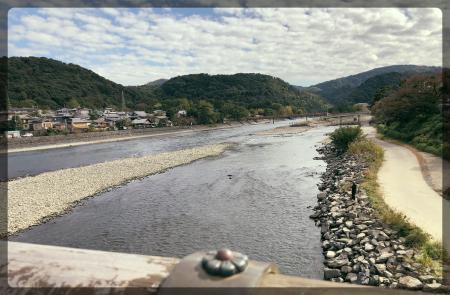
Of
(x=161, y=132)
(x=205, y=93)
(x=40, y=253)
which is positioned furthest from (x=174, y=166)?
(x=205, y=93)

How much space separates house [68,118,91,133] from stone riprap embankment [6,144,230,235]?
3451 centimetres

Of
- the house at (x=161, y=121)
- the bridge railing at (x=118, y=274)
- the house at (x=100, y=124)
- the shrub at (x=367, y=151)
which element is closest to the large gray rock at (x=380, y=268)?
the bridge railing at (x=118, y=274)

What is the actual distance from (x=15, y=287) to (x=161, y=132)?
7561cm

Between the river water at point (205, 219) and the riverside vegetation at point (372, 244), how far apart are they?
2.35ft

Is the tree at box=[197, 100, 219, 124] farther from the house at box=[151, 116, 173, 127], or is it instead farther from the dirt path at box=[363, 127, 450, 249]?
the dirt path at box=[363, 127, 450, 249]

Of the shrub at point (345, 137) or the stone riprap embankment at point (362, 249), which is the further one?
the shrub at point (345, 137)

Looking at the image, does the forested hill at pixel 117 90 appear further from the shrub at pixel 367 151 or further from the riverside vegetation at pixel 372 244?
the riverside vegetation at pixel 372 244

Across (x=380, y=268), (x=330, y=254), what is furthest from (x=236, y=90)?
(x=380, y=268)

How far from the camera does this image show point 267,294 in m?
1.34

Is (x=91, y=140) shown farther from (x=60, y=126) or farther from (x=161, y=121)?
(x=161, y=121)

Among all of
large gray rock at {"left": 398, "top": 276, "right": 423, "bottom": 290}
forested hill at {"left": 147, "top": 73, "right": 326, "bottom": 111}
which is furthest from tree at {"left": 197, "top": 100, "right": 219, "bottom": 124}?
large gray rock at {"left": 398, "top": 276, "right": 423, "bottom": 290}

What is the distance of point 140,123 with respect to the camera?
259ft

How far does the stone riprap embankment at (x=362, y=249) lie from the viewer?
9000 mm

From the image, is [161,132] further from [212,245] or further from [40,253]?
[40,253]
